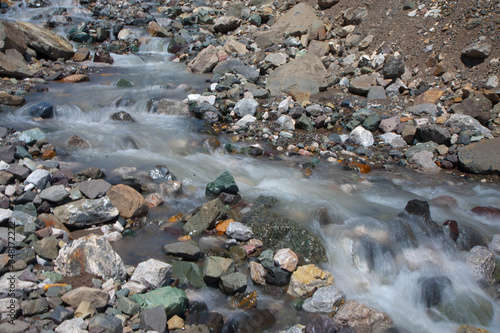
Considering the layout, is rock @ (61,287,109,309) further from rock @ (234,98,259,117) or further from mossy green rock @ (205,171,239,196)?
rock @ (234,98,259,117)

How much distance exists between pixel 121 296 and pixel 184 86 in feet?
21.3

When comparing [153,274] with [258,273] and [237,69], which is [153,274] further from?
[237,69]

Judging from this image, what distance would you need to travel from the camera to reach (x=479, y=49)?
24.7 feet

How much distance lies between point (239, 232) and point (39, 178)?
2.25 metres

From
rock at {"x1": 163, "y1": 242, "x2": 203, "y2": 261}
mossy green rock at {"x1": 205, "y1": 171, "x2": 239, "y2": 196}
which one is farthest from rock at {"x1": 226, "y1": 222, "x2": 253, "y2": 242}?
mossy green rock at {"x1": 205, "y1": 171, "x2": 239, "y2": 196}

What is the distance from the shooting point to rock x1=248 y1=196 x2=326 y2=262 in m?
3.67

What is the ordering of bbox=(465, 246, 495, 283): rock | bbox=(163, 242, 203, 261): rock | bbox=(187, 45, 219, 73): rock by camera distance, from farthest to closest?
bbox=(187, 45, 219, 73): rock, bbox=(465, 246, 495, 283): rock, bbox=(163, 242, 203, 261): rock

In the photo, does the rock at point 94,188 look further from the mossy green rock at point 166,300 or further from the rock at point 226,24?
the rock at point 226,24

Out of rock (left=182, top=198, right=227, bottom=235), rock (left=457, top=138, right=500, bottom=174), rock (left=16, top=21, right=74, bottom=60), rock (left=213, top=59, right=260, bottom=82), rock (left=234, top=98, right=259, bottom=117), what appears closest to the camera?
rock (left=182, top=198, right=227, bottom=235)

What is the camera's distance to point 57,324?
2469mm

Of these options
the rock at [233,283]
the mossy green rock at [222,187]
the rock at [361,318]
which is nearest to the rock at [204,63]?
the mossy green rock at [222,187]

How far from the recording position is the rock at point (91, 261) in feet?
9.80

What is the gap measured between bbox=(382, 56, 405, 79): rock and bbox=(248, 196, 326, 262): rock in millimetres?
5302

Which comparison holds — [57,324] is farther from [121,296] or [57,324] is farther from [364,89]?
[364,89]
